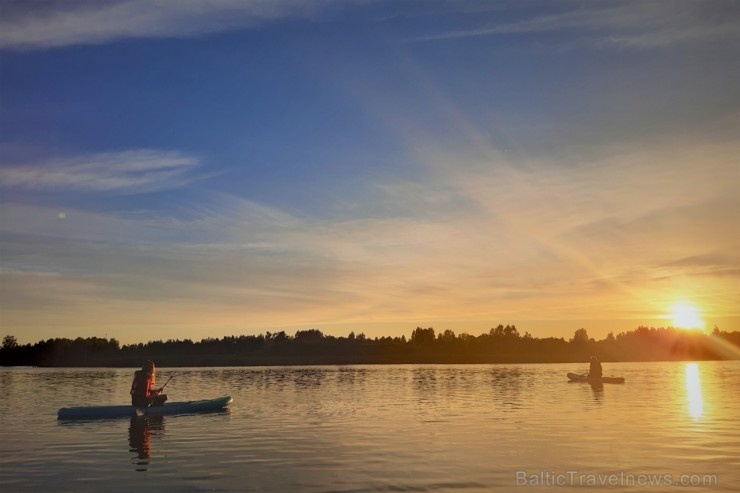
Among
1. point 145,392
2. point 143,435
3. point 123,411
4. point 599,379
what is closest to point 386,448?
point 143,435

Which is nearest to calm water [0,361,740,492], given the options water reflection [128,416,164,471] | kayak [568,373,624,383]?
water reflection [128,416,164,471]

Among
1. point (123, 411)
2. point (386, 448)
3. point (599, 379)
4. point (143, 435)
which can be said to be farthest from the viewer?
point (599, 379)

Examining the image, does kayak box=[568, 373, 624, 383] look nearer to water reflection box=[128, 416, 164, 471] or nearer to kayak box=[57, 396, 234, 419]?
kayak box=[57, 396, 234, 419]

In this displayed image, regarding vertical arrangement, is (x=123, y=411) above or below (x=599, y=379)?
below

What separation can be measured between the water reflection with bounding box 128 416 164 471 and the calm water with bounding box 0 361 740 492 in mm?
86

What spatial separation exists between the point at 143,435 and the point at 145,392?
8.78 metres

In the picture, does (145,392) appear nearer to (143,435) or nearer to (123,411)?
(123,411)

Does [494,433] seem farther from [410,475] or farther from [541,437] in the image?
[410,475]

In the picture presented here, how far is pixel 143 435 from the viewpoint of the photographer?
1323 inches

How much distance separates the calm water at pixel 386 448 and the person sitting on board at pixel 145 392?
1.65 m

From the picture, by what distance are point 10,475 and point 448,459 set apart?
52.2ft

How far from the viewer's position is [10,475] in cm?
2362

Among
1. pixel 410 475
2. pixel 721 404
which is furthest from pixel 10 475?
pixel 721 404

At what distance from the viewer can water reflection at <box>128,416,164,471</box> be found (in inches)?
1031
